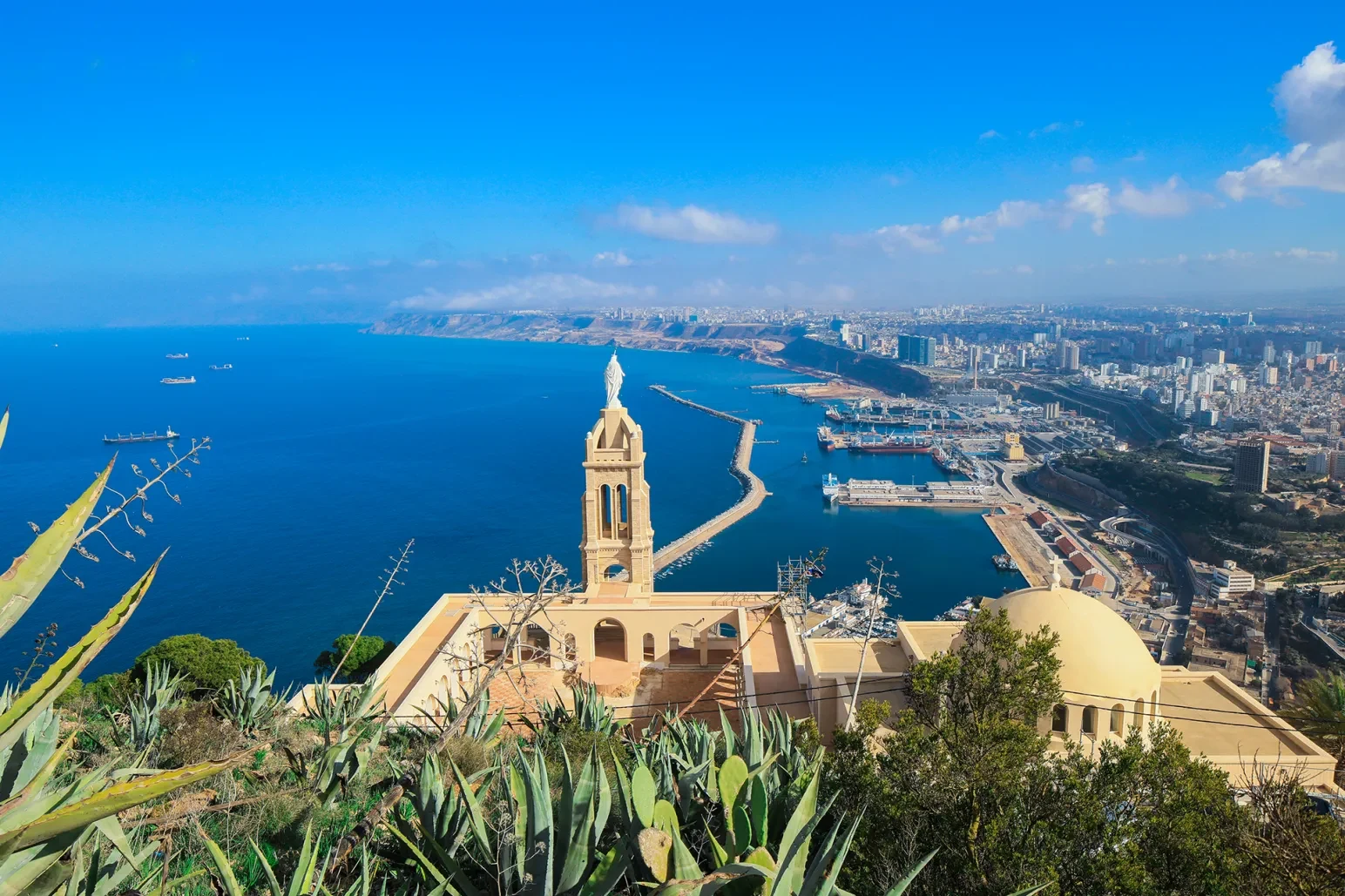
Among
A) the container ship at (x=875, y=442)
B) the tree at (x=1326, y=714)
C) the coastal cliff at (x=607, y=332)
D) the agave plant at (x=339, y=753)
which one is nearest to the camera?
the agave plant at (x=339, y=753)

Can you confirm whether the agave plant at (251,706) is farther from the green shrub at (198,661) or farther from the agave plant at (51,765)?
the agave plant at (51,765)

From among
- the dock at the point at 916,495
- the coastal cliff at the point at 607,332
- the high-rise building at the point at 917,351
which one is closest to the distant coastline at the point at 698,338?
the coastal cliff at the point at 607,332

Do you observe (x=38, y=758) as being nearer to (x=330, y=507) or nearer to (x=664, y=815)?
(x=664, y=815)

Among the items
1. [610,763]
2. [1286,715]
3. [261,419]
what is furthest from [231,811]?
[261,419]

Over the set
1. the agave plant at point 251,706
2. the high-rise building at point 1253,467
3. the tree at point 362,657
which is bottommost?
the high-rise building at point 1253,467

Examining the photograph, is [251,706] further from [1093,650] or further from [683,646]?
[1093,650]

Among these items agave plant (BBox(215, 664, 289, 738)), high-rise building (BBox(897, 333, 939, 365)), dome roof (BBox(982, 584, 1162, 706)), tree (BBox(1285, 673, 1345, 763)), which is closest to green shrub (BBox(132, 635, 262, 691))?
agave plant (BBox(215, 664, 289, 738))

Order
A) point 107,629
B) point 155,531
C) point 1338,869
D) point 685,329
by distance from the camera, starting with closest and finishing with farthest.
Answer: point 107,629 → point 1338,869 → point 155,531 → point 685,329
